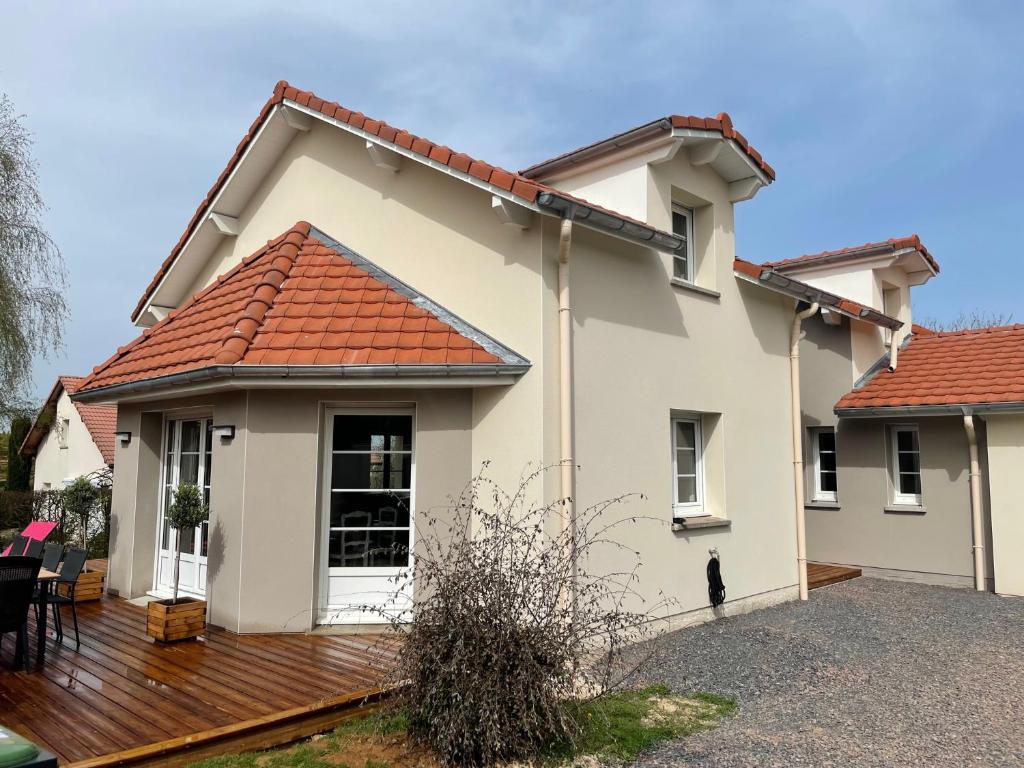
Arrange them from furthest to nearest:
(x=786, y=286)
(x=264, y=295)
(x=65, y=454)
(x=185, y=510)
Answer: (x=65, y=454), (x=786, y=286), (x=264, y=295), (x=185, y=510)

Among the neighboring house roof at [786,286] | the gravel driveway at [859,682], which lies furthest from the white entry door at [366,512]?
the neighboring house roof at [786,286]

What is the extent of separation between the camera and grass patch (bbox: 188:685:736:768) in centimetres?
464

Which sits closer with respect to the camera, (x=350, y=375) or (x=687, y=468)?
(x=350, y=375)

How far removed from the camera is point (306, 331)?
7.79m

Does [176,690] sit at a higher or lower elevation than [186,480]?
lower

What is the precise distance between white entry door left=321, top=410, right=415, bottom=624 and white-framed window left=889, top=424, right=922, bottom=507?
9363 mm

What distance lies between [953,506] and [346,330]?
1039 cm

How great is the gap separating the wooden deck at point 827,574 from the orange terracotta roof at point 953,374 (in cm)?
286

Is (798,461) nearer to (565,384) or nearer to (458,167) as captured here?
(565,384)

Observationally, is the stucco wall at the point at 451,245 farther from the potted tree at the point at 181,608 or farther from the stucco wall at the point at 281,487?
the potted tree at the point at 181,608

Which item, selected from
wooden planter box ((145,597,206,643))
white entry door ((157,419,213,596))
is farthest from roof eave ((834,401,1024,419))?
wooden planter box ((145,597,206,643))

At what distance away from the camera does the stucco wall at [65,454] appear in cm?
2497

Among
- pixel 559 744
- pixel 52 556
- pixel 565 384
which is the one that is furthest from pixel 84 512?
pixel 559 744

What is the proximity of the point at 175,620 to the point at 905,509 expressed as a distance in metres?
11.5
